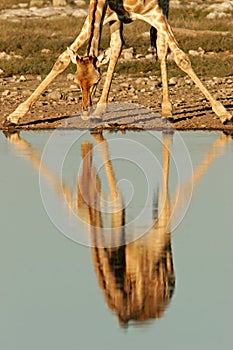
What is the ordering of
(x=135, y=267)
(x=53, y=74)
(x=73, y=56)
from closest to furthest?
1. (x=135, y=267)
2. (x=73, y=56)
3. (x=53, y=74)

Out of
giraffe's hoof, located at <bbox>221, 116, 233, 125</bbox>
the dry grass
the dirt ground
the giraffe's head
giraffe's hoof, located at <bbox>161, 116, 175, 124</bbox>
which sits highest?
the giraffe's head

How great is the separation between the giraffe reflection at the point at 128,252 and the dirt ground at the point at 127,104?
316 cm

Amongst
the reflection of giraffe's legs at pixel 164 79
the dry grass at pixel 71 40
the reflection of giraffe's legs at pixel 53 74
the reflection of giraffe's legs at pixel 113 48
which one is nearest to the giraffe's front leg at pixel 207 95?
the reflection of giraffe's legs at pixel 164 79

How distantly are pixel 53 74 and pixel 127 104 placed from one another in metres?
2.85

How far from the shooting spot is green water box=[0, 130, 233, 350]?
306 inches

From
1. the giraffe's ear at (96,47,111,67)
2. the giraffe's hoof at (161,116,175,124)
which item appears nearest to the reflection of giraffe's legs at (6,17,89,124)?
the giraffe's ear at (96,47,111,67)

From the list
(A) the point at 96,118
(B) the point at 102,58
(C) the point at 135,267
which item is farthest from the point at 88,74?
(C) the point at 135,267

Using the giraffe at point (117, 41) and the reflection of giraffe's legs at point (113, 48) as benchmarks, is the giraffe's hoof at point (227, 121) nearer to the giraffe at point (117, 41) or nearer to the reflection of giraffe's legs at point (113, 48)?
the giraffe at point (117, 41)

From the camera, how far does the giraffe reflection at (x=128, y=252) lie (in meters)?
8.69

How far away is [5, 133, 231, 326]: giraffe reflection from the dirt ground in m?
3.16

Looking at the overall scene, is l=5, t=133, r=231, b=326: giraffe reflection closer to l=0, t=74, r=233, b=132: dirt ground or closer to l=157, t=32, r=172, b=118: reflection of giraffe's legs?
l=0, t=74, r=233, b=132: dirt ground

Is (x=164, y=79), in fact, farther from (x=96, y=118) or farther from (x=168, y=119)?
(x=96, y=118)

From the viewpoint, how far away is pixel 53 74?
1788 centimetres

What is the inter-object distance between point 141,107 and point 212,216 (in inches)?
336
